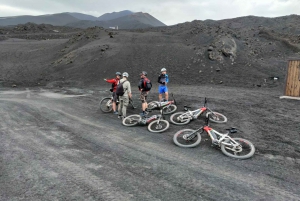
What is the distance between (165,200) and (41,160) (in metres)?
4.09

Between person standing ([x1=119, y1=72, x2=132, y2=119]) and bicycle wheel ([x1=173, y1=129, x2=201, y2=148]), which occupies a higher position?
person standing ([x1=119, y1=72, x2=132, y2=119])

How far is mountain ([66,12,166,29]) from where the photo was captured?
89.1 m

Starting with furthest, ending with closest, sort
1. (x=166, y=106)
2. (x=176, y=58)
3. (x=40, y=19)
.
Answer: (x=40, y=19)
(x=176, y=58)
(x=166, y=106)

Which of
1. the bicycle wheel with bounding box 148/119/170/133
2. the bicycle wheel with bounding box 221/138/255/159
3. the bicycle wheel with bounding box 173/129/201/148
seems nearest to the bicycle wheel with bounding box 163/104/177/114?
the bicycle wheel with bounding box 148/119/170/133

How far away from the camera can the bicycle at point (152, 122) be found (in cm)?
1023

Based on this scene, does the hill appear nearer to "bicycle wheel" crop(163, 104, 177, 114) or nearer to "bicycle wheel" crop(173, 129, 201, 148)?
"bicycle wheel" crop(163, 104, 177, 114)

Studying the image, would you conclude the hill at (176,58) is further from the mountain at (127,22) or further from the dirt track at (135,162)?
the mountain at (127,22)

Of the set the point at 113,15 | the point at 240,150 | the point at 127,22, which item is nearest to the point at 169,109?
the point at 240,150

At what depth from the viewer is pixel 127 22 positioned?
308 ft

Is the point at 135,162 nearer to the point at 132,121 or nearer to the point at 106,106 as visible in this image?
the point at 132,121

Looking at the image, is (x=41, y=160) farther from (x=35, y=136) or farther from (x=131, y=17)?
(x=131, y=17)

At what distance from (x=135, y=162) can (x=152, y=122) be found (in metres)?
3.49

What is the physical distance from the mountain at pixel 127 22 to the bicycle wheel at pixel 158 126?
78.4 m

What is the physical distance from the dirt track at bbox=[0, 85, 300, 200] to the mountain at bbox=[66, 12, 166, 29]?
256 ft
